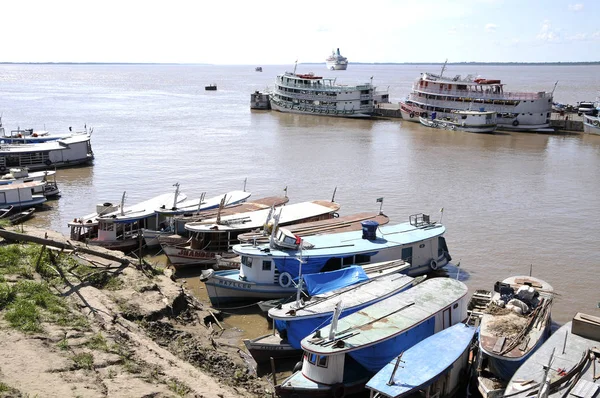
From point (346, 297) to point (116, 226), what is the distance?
13.2 m

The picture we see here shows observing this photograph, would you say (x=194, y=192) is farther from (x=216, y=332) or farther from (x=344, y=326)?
(x=344, y=326)

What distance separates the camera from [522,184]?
40.6 m

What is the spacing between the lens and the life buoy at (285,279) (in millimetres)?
20297

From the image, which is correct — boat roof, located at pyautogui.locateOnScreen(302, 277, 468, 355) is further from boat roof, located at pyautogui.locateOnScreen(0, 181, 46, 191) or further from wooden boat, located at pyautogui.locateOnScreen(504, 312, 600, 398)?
boat roof, located at pyautogui.locateOnScreen(0, 181, 46, 191)

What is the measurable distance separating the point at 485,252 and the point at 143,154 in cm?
3400

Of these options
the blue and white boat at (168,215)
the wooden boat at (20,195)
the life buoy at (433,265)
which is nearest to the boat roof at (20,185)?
the wooden boat at (20,195)

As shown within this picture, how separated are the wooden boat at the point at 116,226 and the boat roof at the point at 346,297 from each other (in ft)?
36.3

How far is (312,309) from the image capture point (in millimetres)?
16516

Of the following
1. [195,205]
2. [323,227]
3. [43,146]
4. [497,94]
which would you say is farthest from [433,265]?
[497,94]

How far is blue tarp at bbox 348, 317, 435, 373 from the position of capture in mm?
14484

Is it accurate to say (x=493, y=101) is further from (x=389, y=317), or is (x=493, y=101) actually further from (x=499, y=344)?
(x=389, y=317)

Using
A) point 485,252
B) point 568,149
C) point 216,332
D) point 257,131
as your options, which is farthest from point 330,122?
point 216,332

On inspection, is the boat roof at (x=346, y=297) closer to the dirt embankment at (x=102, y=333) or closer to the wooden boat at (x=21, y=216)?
the dirt embankment at (x=102, y=333)

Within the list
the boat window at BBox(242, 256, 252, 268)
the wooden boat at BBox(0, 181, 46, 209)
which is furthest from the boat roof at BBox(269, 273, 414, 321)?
the wooden boat at BBox(0, 181, 46, 209)
